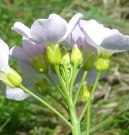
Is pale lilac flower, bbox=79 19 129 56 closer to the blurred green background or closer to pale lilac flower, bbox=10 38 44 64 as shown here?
pale lilac flower, bbox=10 38 44 64

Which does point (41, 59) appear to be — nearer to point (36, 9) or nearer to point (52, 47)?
point (52, 47)

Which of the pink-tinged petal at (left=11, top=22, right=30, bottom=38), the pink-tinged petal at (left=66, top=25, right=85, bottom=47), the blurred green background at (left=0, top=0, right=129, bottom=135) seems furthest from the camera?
the blurred green background at (left=0, top=0, right=129, bottom=135)

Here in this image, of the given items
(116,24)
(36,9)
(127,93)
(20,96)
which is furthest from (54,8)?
(20,96)

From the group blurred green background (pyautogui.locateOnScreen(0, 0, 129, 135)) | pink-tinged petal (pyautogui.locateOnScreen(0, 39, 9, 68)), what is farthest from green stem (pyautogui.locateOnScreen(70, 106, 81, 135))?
blurred green background (pyautogui.locateOnScreen(0, 0, 129, 135))

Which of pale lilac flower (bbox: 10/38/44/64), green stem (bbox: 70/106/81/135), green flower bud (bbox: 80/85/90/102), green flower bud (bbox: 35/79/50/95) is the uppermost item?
pale lilac flower (bbox: 10/38/44/64)

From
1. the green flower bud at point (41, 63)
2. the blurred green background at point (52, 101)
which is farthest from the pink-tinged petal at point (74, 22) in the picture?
the blurred green background at point (52, 101)

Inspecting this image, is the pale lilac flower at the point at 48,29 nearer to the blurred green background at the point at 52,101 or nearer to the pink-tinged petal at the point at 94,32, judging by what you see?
the pink-tinged petal at the point at 94,32
